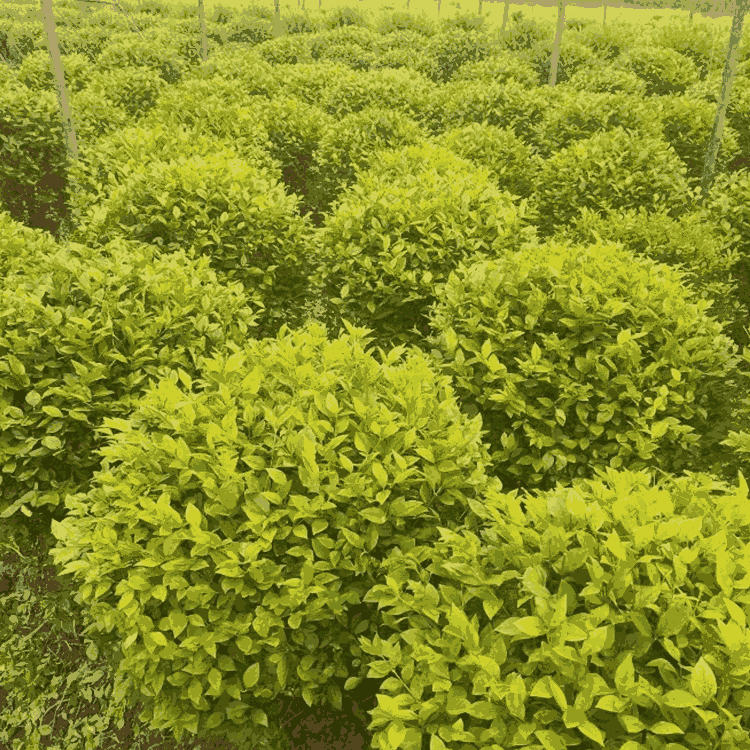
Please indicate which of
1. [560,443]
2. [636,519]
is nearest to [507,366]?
[560,443]

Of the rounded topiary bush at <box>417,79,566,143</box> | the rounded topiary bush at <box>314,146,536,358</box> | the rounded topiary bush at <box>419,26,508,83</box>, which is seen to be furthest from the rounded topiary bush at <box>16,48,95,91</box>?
the rounded topiary bush at <box>314,146,536,358</box>

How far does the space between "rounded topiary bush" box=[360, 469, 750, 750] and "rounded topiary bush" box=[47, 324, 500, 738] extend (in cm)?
41

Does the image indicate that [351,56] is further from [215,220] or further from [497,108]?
[215,220]

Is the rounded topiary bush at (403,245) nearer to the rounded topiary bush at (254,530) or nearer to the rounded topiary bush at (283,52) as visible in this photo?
the rounded topiary bush at (254,530)

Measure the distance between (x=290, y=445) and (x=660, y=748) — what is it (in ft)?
6.44

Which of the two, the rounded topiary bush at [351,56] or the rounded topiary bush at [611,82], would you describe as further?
the rounded topiary bush at [351,56]

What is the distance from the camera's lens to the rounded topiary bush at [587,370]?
4082mm

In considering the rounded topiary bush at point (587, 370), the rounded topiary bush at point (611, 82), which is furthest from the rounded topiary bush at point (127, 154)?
the rounded topiary bush at point (611, 82)

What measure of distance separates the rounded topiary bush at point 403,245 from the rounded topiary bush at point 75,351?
61.9 inches

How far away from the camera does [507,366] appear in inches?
173

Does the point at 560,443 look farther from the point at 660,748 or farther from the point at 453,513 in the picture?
the point at 660,748

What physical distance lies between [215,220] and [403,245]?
2.08 meters

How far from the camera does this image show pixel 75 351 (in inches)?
157

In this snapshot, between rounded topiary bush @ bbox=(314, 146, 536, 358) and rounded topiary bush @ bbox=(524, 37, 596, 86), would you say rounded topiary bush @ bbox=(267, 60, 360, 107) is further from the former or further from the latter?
rounded topiary bush @ bbox=(314, 146, 536, 358)
